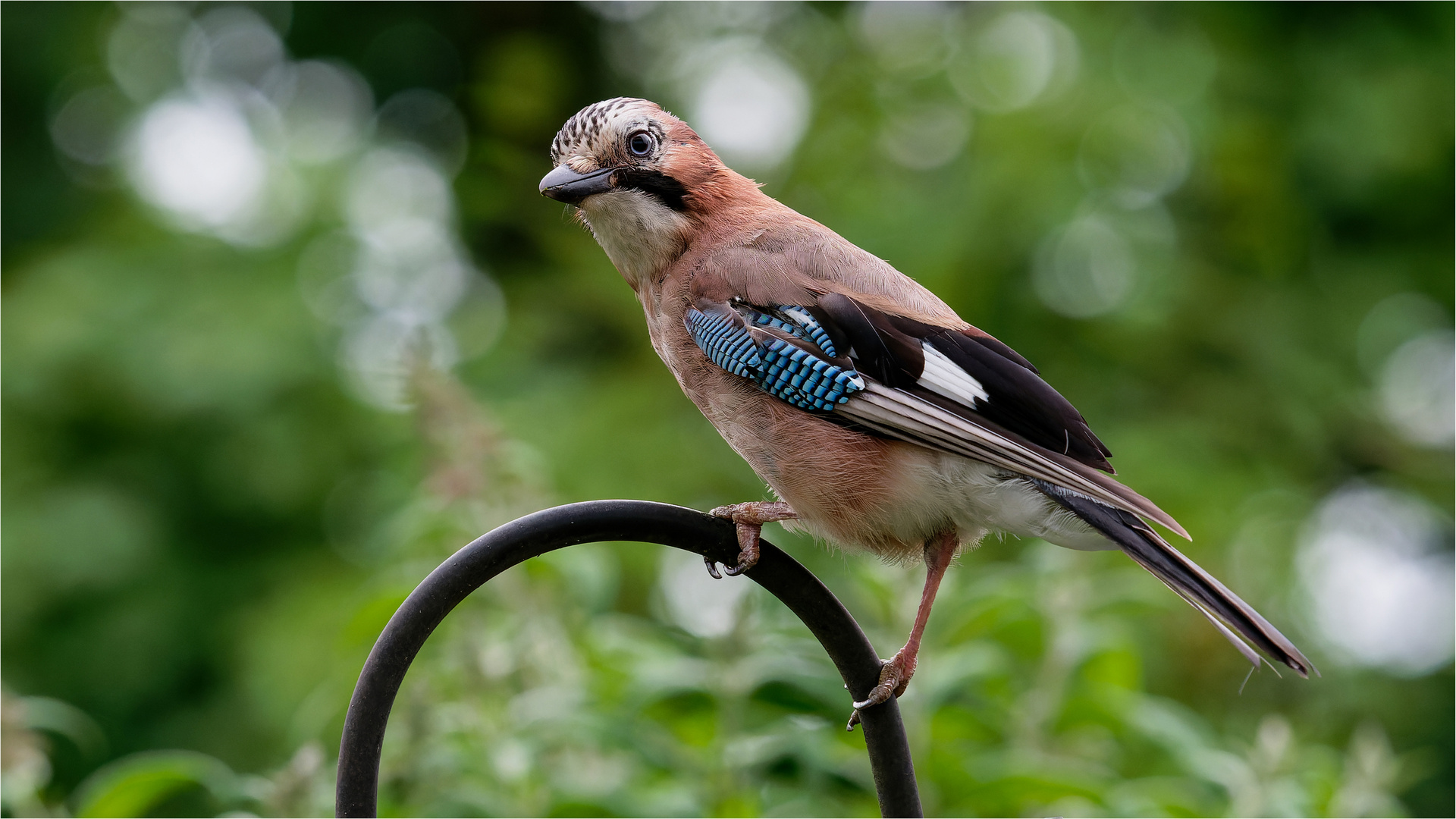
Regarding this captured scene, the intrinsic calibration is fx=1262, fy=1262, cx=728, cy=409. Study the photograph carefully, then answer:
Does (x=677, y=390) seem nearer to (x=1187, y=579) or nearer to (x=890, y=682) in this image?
(x=890, y=682)

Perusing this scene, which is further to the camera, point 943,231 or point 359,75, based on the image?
point 359,75

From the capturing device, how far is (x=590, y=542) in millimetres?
2170

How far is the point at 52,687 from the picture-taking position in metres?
5.44

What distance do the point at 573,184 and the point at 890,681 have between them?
1301mm

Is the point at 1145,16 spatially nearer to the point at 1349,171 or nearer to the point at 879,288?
the point at 1349,171

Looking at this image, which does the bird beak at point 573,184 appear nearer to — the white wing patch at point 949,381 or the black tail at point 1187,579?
the white wing patch at point 949,381

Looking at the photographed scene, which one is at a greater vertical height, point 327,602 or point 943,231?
point 943,231

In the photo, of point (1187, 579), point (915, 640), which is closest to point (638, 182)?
point (915, 640)

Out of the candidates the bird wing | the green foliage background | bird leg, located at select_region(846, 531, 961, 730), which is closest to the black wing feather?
the bird wing

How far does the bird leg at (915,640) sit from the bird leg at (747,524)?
1.07ft

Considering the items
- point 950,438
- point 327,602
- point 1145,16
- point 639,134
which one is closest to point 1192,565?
point 950,438

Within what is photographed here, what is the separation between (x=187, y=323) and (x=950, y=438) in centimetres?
403

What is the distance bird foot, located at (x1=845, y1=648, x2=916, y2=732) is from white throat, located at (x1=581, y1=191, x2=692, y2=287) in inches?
46.7

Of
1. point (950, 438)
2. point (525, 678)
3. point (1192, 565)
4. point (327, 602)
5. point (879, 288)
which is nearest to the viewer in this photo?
point (1192, 565)
